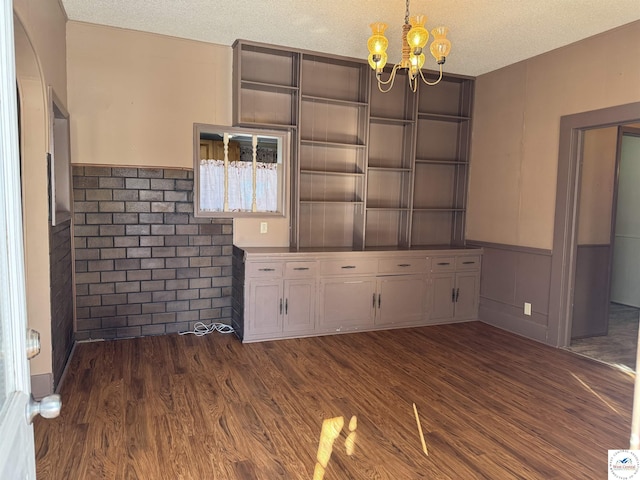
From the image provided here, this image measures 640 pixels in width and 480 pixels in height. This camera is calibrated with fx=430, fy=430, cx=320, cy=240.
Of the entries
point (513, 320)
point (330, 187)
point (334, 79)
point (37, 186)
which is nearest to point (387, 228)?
point (330, 187)

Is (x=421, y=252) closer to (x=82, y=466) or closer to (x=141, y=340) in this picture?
(x=141, y=340)

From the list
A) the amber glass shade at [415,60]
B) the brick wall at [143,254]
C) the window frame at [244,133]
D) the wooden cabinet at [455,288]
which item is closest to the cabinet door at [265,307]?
the brick wall at [143,254]

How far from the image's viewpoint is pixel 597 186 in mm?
4324

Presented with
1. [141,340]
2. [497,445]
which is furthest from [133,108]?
[497,445]

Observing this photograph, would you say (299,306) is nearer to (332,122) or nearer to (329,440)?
(329,440)

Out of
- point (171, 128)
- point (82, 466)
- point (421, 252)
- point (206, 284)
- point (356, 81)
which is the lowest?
point (82, 466)

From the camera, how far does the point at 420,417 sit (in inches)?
108

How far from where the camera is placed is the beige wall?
3.64 meters

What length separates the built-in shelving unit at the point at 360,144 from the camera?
4469mm

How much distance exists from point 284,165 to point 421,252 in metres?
1.75

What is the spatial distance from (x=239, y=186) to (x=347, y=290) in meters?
1.55

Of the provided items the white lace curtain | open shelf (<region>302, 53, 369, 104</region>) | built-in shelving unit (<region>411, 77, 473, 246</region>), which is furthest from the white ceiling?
the white lace curtain

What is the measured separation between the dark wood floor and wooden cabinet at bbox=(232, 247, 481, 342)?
27 cm

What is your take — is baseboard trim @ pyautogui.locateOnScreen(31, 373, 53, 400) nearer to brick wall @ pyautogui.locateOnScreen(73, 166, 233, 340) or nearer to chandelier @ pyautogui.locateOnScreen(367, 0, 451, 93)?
brick wall @ pyautogui.locateOnScreen(73, 166, 233, 340)
